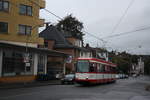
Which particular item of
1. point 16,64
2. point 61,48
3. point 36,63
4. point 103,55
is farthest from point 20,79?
point 103,55

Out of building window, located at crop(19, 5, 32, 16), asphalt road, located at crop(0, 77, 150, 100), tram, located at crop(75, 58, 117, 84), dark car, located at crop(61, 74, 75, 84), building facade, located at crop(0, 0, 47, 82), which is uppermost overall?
building window, located at crop(19, 5, 32, 16)

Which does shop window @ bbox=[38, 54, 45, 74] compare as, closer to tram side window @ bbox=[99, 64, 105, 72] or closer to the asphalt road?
tram side window @ bbox=[99, 64, 105, 72]

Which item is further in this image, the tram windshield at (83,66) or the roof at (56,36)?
the roof at (56,36)

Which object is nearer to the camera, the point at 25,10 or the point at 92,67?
the point at 92,67

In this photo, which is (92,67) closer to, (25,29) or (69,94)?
(69,94)

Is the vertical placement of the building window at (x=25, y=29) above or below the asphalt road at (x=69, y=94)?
above

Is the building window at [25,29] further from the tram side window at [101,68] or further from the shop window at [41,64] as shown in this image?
the tram side window at [101,68]

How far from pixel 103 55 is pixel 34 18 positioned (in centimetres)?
3827

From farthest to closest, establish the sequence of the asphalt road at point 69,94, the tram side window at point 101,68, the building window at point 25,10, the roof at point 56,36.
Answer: the roof at point 56,36, the building window at point 25,10, the tram side window at point 101,68, the asphalt road at point 69,94

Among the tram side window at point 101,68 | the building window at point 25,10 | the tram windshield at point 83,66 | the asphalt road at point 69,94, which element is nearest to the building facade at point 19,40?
the building window at point 25,10

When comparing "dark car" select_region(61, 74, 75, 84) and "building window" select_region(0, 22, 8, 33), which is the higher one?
"building window" select_region(0, 22, 8, 33)

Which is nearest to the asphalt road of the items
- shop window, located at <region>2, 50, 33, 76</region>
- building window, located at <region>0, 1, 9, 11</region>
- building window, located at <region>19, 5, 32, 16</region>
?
shop window, located at <region>2, 50, 33, 76</region>

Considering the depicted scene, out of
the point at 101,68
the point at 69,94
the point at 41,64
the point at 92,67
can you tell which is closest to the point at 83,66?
the point at 92,67

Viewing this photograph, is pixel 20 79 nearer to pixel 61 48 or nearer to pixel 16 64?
pixel 16 64
